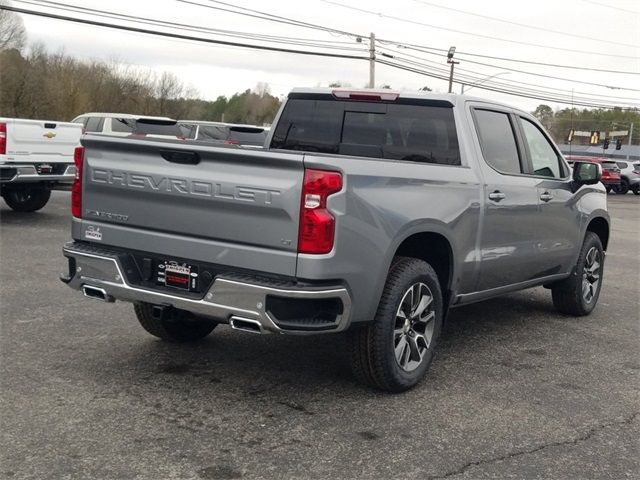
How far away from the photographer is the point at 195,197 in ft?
14.2

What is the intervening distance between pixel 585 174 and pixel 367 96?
237 centimetres

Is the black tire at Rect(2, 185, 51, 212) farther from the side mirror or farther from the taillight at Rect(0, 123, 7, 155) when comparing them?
the side mirror

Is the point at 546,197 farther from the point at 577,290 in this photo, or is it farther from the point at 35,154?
the point at 35,154

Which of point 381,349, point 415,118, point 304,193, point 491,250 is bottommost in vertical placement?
point 381,349

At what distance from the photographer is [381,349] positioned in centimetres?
453

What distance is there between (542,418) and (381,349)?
3.34ft

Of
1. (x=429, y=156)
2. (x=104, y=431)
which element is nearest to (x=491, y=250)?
(x=429, y=156)

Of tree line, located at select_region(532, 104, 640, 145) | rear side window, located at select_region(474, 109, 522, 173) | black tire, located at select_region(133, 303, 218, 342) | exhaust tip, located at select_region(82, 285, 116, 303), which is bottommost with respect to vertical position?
black tire, located at select_region(133, 303, 218, 342)

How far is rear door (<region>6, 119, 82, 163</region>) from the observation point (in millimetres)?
11922

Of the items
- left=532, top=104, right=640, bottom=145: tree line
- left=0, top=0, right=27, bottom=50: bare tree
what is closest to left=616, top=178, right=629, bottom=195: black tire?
left=0, top=0, right=27, bottom=50: bare tree

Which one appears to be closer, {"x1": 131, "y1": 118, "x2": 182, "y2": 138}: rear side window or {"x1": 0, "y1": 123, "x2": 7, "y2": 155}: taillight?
{"x1": 131, "y1": 118, "x2": 182, "y2": 138}: rear side window

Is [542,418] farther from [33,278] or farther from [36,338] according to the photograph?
[33,278]

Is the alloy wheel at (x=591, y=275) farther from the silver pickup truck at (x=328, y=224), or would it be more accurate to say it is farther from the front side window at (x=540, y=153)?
the silver pickup truck at (x=328, y=224)

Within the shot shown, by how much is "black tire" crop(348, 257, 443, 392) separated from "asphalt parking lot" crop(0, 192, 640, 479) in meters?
0.13
